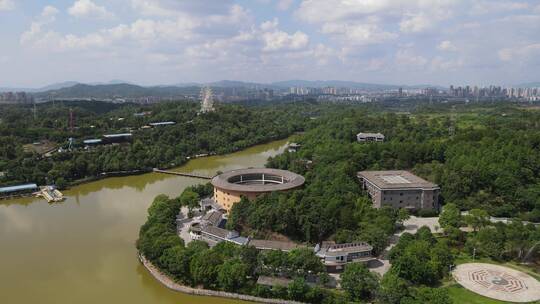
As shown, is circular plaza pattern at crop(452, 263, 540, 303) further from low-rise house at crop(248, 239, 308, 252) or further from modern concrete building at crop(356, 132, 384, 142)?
modern concrete building at crop(356, 132, 384, 142)

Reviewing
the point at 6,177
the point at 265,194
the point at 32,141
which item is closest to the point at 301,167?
the point at 265,194

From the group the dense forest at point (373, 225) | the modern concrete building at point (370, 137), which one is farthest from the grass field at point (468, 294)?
the modern concrete building at point (370, 137)

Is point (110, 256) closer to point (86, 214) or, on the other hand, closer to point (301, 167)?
point (86, 214)

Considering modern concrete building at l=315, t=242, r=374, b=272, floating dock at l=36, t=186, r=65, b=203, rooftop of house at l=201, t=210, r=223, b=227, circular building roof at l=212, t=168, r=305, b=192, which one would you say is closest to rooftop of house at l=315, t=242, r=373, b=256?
modern concrete building at l=315, t=242, r=374, b=272

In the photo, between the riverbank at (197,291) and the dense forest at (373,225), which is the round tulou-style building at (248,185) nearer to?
the dense forest at (373,225)

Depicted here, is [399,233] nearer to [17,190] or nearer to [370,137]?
[370,137]
